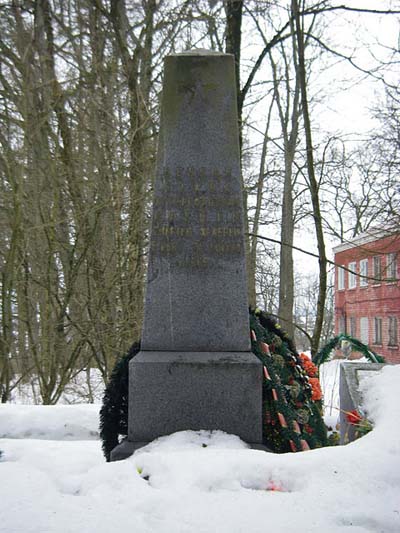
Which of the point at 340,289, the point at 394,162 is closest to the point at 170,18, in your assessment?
the point at 394,162

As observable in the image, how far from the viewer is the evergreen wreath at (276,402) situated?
122 inches

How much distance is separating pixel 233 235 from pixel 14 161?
181 inches

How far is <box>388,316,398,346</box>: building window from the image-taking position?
23.4m

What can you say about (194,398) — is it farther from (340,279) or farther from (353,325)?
(340,279)

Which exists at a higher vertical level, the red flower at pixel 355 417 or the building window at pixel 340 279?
the building window at pixel 340 279

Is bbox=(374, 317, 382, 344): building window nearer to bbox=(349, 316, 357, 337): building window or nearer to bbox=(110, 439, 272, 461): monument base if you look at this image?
bbox=(349, 316, 357, 337): building window

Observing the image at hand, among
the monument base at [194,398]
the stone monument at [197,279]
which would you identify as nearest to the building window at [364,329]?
the stone monument at [197,279]

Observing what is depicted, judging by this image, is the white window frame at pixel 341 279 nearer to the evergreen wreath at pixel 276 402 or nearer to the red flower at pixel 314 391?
the red flower at pixel 314 391

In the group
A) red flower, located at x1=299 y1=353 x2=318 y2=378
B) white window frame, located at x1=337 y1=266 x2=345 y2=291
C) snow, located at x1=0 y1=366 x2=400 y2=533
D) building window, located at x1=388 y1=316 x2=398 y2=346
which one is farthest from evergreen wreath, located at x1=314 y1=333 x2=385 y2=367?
white window frame, located at x1=337 y1=266 x2=345 y2=291

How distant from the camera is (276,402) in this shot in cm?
314

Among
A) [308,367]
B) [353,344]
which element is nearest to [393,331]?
[353,344]

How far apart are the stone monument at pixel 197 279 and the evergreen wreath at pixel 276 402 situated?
5.1 inches

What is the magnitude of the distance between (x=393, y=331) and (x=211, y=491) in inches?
929

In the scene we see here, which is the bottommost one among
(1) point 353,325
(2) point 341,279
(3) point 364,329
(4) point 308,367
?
(4) point 308,367
